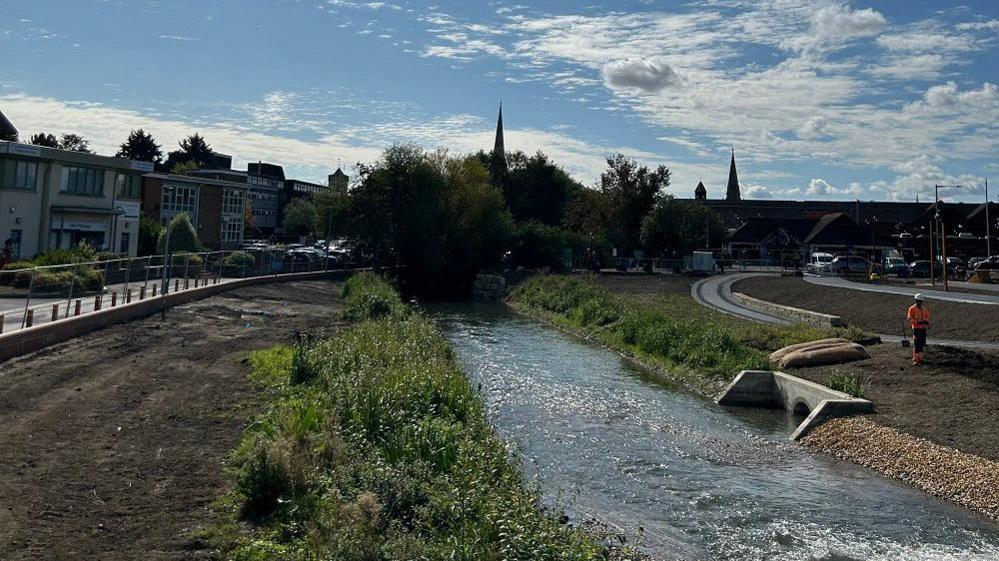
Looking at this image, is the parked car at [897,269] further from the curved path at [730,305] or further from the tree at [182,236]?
the tree at [182,236]

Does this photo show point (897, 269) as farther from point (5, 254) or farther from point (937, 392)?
point (5, 254)

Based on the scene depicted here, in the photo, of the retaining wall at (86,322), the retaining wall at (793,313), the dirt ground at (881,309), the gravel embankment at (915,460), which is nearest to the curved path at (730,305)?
the retaining wall at (793,313)

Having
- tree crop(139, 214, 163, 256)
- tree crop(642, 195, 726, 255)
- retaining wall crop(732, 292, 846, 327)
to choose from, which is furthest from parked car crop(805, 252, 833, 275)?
tree crop(139, 214, 163, 256)

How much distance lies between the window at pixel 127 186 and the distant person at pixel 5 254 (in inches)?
435

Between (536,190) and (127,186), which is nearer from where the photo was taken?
(127,186)

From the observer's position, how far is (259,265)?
57094 millimetres

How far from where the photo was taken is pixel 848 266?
7544 centimetres

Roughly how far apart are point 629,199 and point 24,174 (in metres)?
68.3

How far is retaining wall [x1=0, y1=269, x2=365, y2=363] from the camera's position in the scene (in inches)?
901

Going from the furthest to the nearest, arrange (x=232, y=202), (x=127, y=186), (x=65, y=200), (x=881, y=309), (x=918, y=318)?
1. (x=232, y=202)
2. (x=127, y=186)
3. (x=65, y=200)
4. (x=881, y=309)
5. (x=918, y=318)

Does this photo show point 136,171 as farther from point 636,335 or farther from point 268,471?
point 268,471

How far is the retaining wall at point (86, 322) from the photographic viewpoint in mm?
22875

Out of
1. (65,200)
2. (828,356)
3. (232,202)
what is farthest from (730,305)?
(232,202)

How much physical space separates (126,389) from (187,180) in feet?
198
